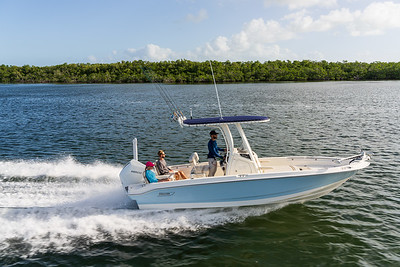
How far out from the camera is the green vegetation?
118425mm

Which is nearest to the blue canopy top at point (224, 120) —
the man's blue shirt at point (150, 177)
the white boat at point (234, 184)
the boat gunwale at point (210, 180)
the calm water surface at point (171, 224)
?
the white boat at point (234, 184)

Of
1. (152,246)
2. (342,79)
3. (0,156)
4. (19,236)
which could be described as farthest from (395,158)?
(342,79)

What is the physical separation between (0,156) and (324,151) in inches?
636

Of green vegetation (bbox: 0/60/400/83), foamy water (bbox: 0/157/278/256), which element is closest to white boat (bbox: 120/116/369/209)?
foamy water (bbox: 0/157/278/256)

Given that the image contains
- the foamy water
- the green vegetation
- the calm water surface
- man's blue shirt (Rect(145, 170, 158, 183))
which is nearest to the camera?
the calm water surface

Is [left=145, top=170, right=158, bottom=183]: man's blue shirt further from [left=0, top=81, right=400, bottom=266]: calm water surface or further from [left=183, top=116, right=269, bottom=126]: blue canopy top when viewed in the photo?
[left=183, top=116, right=269, bottom=126]: blue canopy top

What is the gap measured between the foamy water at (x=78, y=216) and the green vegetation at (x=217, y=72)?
10152 cm

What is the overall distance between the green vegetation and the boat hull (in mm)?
103475

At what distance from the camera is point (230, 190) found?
8.77 metres

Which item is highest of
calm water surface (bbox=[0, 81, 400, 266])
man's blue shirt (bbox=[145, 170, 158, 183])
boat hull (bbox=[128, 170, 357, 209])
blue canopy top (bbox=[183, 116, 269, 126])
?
blue canopy top (bbox=[183, 116, 269, 126])

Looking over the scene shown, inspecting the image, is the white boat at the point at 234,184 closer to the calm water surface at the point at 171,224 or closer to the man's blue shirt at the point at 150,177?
the man's blue shirt at the point at 150,177

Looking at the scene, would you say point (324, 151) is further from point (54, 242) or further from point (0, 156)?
point (0, 156)

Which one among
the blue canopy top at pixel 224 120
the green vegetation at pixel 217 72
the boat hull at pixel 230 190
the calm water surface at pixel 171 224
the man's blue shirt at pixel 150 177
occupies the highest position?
the green vegetation at pixel 217 72

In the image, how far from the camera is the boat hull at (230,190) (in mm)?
8602
